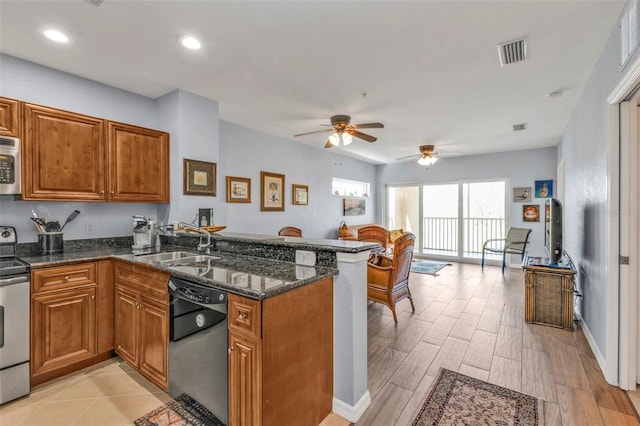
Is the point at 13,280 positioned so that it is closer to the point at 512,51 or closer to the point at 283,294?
the point at 283,294

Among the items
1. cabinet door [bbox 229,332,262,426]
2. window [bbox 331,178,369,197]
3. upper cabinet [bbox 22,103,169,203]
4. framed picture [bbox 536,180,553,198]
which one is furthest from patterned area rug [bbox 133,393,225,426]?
framed picture [bbox 536,180,553,198]

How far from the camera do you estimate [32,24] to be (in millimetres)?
2037

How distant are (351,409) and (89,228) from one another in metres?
2.99

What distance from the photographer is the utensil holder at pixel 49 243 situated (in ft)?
8.45

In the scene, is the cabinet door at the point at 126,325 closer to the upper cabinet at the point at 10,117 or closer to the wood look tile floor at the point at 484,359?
the upper cabinet at the point at 10,117

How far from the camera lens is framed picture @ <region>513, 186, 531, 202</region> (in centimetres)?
616

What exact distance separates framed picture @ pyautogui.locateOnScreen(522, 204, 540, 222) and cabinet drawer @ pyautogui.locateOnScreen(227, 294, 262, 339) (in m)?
6.77

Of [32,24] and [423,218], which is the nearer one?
[32,24]

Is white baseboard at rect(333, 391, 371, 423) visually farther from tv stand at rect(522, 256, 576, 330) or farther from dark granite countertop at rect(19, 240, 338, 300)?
tv stand at rect(522, 256, 576, 330)

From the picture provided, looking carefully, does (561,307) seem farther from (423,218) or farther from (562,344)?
(423,218)

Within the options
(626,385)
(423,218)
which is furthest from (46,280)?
(423,218)

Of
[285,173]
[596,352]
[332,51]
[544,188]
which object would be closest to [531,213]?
[544,188]

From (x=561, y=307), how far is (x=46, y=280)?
15.7 ft

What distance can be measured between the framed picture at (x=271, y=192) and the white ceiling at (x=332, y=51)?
1.23m
